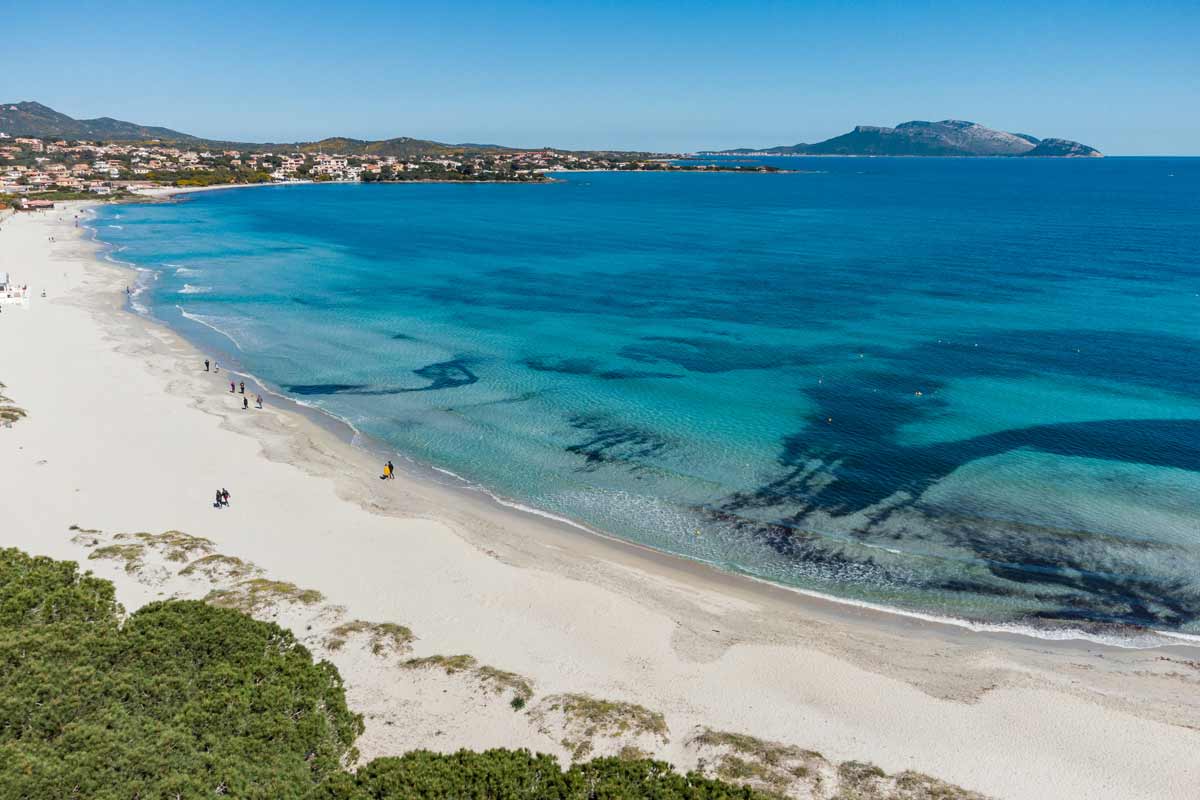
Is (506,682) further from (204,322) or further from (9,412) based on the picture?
(204,322)

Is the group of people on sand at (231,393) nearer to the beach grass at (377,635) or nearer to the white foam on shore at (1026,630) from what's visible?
the beach grass at (377,635)

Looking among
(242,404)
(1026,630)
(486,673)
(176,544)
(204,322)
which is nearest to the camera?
(486,673)

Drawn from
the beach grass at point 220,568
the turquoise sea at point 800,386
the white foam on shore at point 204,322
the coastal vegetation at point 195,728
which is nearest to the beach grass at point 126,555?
the beach grass at point 220,568

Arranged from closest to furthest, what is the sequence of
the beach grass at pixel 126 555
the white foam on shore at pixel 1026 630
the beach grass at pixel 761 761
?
the beach grass at pixel 761 761, the white foam on shore at pixel 1026 630, the beach grass at pixel 126 555

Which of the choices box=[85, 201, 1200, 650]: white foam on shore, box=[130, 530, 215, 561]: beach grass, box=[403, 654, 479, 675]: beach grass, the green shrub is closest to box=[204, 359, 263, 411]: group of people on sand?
box=[130, 530, 215, 561]: beach grass

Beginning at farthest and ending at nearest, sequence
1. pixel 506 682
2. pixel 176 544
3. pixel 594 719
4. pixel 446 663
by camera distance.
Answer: pixel 176 544
pixel 446 663
pixel 506 682
pixel 594 719

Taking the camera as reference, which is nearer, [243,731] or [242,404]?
[243,731]

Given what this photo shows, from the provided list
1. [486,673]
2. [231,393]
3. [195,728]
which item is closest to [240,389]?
[231,393]

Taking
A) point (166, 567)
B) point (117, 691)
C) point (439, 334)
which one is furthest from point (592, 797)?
point (439, 334)
